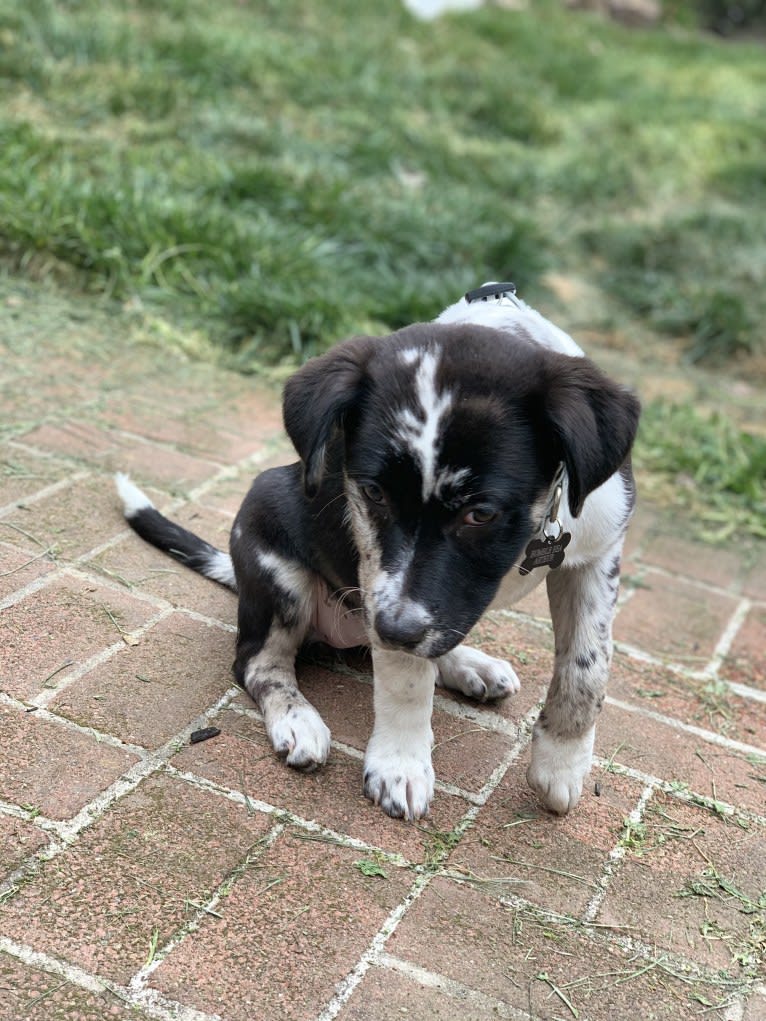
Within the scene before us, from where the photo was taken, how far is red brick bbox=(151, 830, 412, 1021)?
2.35 metres

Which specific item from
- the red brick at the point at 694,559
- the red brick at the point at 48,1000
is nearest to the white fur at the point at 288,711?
the red brick at the point at 48,1000

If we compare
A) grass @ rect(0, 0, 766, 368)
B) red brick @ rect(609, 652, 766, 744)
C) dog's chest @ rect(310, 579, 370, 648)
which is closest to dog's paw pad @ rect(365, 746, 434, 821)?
dog's chest @ rect(310, 579, 370, 648)

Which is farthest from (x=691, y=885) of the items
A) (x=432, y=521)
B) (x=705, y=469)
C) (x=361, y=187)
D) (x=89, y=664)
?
(x=361, y=187)

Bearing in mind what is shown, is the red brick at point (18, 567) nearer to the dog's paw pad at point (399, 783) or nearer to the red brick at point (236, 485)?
the red brick at point (236, 485)

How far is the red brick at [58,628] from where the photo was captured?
10.6 ft

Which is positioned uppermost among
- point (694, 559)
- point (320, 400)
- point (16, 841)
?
point (320, 400)

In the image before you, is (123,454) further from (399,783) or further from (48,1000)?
(48,1000)

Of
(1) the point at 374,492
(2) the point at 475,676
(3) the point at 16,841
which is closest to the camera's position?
(3) the point at 16,841

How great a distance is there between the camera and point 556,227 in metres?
8.56

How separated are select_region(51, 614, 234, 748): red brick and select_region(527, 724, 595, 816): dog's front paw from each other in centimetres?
91

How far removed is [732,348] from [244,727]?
16.1ft

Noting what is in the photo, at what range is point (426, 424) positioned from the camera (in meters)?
2.66

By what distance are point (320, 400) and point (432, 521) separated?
1.32 feet

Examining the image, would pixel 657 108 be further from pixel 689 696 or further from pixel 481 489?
pixel 481 489
